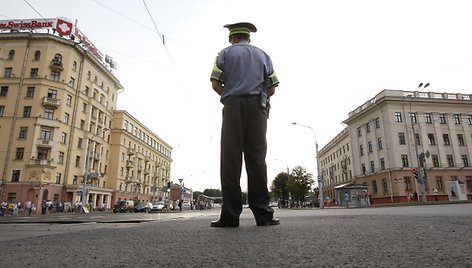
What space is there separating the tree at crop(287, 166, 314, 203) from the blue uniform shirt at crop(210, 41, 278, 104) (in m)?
52.7

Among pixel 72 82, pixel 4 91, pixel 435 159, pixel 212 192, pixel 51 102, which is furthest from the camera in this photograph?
pixel 212 192

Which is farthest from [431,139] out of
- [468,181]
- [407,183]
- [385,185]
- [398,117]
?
[385,185]

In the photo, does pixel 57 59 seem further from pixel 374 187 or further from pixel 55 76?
pixel 374 187

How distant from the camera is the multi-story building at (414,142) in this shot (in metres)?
40.9

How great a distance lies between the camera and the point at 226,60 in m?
3.40

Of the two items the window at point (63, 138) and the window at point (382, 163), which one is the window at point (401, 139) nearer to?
the window at point (382, 163)

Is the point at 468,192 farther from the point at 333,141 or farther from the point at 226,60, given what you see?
the point at 226,60

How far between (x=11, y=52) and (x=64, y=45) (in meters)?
6.67

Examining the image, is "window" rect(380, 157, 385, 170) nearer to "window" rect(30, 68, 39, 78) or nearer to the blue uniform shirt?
the blue uniform shirt

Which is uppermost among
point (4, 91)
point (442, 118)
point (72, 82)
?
point (72, 82)

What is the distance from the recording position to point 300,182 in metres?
54.9

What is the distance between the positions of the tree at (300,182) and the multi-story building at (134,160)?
20.9 meters

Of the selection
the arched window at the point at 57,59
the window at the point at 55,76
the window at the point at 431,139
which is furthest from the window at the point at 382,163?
the arched window at the point at 57,59

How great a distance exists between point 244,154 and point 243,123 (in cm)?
31
